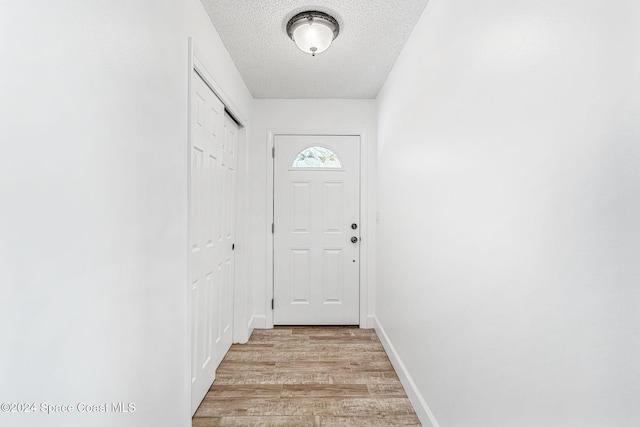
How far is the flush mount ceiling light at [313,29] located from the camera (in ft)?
6.37

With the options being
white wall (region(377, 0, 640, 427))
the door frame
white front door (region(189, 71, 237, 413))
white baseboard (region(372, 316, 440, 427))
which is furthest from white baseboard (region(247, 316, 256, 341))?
white wall (region(377, 0, 640, 427))

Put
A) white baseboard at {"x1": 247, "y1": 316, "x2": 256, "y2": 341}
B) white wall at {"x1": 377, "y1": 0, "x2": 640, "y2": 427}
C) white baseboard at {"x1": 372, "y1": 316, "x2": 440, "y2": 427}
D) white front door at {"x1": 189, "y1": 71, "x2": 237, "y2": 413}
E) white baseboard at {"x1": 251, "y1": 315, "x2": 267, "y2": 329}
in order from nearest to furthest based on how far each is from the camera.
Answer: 1. white wall at {"x1": 377, "y1": 0, "x2": 640, "y2": 427}
2. white baseboard at {"x1": 372, "y1": 316, "x2": 440, "y2": 427}
3. white front door at {"x1": 189, "y1": 71, "x2": 237, "y2": 413}
4. white baseboard at {"x1": 247, "y1": 316, "x2": 256, "y2": 341}
5. white baseboard at {"x1": 251, "y1": 315, "x2": 267, "y2": 329}

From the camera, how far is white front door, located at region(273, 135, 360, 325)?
339 centimetres

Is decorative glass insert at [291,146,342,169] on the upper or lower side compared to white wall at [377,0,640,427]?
upper

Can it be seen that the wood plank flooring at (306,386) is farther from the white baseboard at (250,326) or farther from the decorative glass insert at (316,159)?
the decorative glass insert at (316,159)

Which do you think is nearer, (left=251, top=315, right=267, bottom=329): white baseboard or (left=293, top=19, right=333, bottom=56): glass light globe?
(left=293, top=19, right=333, bottom=56): glass light globe

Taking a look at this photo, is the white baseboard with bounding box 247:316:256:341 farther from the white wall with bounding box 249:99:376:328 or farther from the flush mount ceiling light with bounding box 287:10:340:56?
the flush mount ceiling light with bounding box 287:10:340:56

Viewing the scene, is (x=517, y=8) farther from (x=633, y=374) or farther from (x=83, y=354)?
(x=83, y=354)

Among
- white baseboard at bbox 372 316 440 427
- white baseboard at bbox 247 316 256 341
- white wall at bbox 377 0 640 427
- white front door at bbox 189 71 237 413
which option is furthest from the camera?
white baseboard at bbox 247 316 256 341

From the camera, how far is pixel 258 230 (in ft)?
11.0

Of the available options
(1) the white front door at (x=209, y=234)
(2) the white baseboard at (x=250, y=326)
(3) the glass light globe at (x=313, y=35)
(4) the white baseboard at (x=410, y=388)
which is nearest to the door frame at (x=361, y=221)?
(2) the white baseboard at (x=250, y=326)

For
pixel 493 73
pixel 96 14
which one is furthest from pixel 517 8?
pixel 96 14

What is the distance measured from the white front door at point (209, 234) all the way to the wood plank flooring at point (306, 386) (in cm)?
15

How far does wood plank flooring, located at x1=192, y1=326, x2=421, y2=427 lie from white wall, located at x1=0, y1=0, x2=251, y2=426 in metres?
0.60
